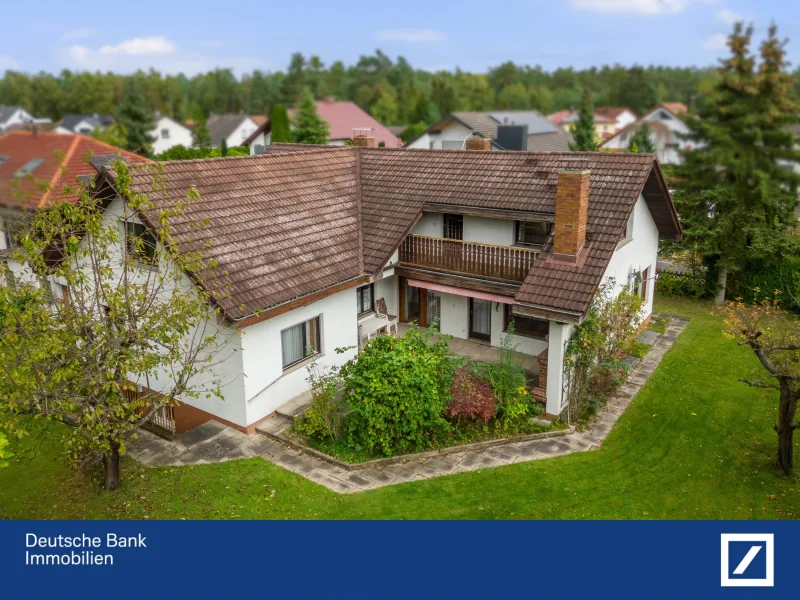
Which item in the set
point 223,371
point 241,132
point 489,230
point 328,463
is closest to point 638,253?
point 489,230

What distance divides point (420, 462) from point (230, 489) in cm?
418

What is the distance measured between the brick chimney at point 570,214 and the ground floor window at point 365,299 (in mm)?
6270

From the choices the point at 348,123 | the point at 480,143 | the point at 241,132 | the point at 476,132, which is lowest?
the point at 480,143

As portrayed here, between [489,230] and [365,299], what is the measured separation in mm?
4496

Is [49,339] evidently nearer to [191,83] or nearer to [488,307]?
[488,307]

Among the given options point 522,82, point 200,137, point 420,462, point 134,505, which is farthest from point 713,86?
point 522,82

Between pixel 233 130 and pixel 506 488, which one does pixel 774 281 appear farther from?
pixel 233 130

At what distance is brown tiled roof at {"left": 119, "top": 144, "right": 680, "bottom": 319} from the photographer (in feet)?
51.2

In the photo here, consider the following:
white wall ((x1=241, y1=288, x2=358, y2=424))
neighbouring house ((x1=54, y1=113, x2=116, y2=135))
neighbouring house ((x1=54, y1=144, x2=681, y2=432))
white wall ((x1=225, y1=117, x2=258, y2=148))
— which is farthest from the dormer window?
white wall ((x1=225, y1=117, x2=258, y2=148))

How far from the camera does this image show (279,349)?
15789 mm

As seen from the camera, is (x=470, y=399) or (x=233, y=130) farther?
(x=233, y=130)

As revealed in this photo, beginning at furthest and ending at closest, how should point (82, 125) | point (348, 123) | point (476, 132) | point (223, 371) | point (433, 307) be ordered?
point (348, 123) → point (82, 125) → point (476, 132) → point (433, 307) → point (223, 371)

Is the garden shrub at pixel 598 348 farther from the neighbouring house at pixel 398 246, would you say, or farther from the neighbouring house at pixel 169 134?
the neighbouring house at pixel 169 134

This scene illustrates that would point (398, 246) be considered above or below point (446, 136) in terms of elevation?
below
